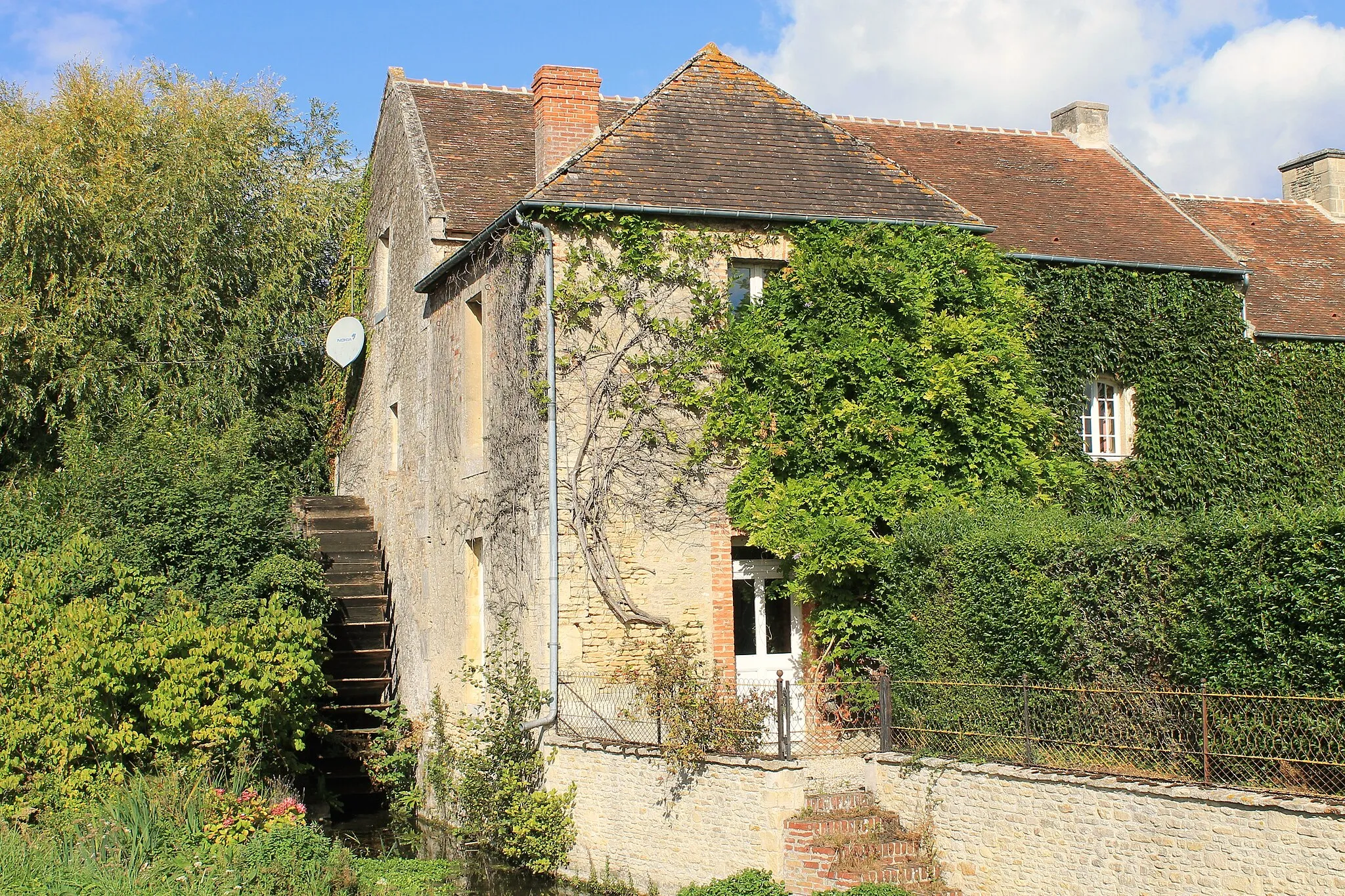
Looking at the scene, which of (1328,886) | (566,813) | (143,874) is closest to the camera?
(1328,886)

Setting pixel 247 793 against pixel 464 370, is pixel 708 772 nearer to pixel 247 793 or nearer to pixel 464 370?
pixel 247 793

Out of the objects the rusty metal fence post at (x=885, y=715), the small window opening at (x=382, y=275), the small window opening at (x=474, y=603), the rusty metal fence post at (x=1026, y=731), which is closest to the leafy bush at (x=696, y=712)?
the rusty metal fence post at (x=885, y=715)

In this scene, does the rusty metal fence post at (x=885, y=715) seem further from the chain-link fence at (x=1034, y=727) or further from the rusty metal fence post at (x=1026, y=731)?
the rusty metal fence post at (x=1026, y=731)

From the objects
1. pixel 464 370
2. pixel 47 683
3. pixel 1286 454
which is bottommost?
pixel 47 683

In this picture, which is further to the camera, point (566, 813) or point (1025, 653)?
point (566, 813)

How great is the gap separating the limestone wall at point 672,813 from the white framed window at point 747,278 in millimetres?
4921

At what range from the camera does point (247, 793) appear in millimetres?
11797

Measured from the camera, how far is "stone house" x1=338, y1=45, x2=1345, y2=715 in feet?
41.9

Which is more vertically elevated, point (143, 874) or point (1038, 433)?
point (1038, 433)

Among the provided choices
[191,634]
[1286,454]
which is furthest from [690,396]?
[1286,454]

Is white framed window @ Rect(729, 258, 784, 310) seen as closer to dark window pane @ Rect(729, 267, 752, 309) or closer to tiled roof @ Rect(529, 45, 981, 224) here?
dark window pane @ Rect(729, 267, 752, 309)

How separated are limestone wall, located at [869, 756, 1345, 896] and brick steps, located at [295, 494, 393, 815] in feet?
27.9

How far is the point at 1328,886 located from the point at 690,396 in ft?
23.7

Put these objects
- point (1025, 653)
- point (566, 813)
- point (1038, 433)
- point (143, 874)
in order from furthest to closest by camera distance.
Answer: point (1038, 433)
point (566, 813)
point (1025, 653)
point (143, 874)
